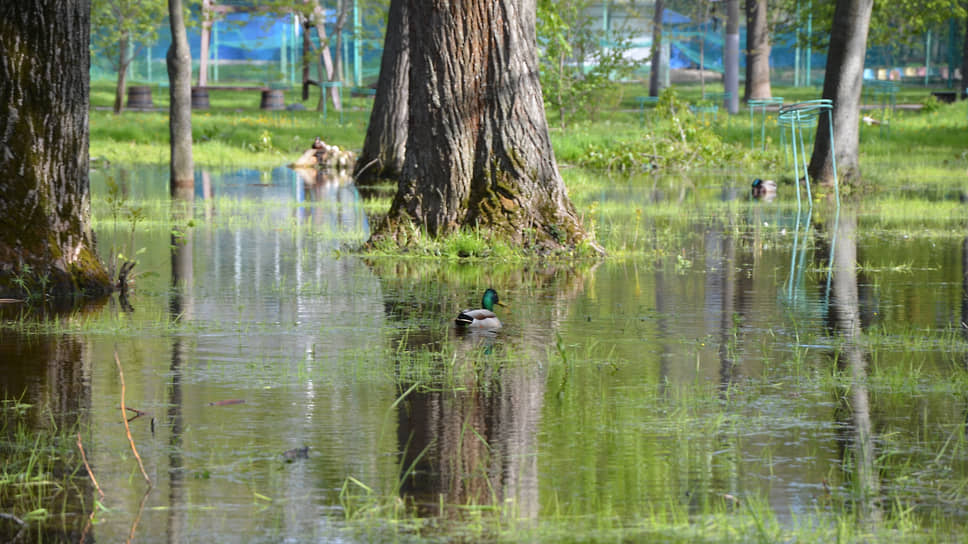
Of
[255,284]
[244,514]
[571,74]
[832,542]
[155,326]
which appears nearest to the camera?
[832,542]

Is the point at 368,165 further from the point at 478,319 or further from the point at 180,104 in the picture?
the point at 478,319

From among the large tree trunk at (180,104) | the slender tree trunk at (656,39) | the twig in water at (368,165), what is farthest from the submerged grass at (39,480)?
the slender tree trunk at (656,39)

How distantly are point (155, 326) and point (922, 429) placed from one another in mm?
5143

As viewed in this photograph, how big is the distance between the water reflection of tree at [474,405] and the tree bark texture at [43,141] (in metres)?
2.49

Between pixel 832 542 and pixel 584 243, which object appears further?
pixel 584 243

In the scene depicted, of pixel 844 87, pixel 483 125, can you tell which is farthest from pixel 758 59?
pixel 483 125

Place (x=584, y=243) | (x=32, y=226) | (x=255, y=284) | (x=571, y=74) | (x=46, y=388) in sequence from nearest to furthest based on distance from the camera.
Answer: (x=46, y=388), (x=32, y=226), (x=255, y=284), (x=584, y=243), (x=571, y=74)

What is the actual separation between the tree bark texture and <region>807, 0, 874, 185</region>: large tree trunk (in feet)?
43.4

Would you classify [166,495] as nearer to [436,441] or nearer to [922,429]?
[436,441]

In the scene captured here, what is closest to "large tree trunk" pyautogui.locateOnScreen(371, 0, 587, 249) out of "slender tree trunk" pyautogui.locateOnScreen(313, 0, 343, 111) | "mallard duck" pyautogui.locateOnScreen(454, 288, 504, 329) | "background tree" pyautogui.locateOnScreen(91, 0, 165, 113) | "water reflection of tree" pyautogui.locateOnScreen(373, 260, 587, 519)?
"water reflection of tree" pyautogui.locateOnScreen(373, 260, 587, 519)

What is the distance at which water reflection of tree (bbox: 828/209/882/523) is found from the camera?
19.1 ft

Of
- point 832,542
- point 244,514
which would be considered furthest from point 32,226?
point 832,542

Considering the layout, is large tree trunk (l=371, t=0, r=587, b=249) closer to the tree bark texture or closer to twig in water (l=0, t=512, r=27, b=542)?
the tree bark texture

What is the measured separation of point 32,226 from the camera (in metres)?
11.2
